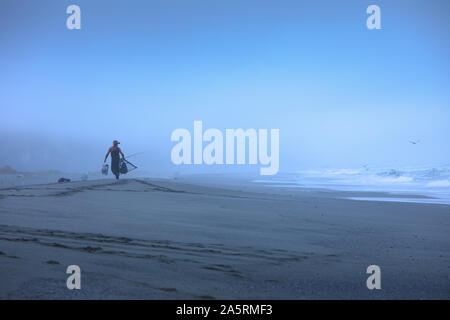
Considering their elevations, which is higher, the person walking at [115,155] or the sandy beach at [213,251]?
the person walking at [115,155]

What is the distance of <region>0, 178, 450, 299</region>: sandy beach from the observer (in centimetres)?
314

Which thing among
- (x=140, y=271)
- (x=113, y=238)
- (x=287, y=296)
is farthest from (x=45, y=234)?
(x=287, y=296)

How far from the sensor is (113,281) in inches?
126

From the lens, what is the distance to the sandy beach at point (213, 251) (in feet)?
10.3

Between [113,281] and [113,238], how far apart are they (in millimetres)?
1645

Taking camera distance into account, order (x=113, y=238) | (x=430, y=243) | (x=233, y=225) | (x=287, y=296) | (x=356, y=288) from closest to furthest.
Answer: (x=287, y=296)
(x=356, y=288)
(x=113, y=238)
(x=430, y=243)
(x=233, y=225)

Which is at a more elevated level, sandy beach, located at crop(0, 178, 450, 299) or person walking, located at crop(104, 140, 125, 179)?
person walking, located at crop(104, 140, 125, 179)

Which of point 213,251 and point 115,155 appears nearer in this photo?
point 213,251

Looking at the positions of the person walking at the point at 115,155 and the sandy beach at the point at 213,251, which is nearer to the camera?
the sandy beach at the point at 213,251

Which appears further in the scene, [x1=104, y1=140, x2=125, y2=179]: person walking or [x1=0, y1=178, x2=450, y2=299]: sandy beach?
[x1=104, y1=140, x2=125, y2=179]: person walking

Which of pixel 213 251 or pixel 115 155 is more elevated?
pixel 115 155

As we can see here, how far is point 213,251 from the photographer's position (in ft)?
14.2

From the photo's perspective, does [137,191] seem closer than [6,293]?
No
